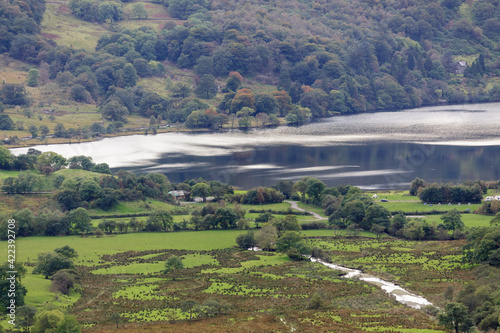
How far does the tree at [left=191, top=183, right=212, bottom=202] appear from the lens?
108062 millimetres

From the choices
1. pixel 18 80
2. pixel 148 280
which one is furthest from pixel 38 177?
pixel 18 80

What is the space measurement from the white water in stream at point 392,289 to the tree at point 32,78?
142215mm

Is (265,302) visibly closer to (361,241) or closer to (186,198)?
(361,241)

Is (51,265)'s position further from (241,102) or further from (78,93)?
(241,102)

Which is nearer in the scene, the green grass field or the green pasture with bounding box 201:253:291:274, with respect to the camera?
the green pasture with bounding box 201:253:291:274

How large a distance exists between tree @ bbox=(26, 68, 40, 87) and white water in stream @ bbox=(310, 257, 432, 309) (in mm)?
142215

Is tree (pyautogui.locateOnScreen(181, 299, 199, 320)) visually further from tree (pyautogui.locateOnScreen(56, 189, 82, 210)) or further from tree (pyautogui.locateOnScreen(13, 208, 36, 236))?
tree (pyautogui.locateOnScreen(56, 189, 82, 210))

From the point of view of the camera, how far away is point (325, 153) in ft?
490

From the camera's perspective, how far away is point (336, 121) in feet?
650

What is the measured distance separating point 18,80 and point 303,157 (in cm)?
9650

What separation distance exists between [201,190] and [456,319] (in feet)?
206

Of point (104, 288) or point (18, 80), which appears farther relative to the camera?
point (18, 80)

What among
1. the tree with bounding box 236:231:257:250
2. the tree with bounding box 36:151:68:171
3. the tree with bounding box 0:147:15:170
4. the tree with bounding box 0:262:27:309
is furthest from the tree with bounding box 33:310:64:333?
the tree with bounding box 0:147:15:170

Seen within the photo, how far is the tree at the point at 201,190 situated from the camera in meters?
108
